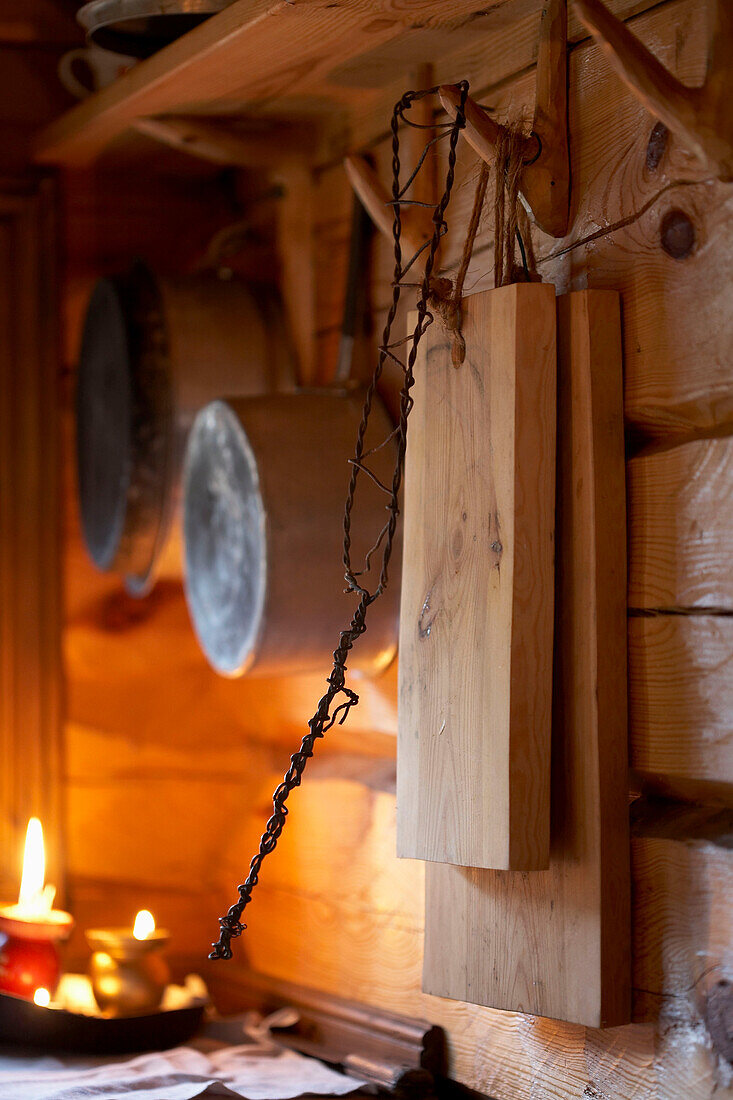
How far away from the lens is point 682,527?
91 cm

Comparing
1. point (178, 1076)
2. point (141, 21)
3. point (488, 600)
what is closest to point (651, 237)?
point (488, 600)

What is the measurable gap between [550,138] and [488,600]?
0.38 meters

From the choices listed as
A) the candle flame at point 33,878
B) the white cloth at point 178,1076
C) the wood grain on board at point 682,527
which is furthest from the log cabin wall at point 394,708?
the candle flame at point 33,878

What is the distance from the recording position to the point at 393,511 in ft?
3.07

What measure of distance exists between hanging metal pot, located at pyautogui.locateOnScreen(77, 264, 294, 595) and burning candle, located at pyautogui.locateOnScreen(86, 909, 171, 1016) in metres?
0.45

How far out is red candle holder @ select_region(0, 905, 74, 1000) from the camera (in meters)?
1.34

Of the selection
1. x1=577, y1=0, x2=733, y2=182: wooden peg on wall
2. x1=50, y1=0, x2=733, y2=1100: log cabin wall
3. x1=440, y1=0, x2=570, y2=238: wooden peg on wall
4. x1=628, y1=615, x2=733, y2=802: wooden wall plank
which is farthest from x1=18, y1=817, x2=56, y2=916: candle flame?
x1=577, y1=0, x2=733, y2=182: wooden peg on wall

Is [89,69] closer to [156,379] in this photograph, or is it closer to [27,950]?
[156,379]

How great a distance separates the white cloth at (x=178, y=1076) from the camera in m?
1.15

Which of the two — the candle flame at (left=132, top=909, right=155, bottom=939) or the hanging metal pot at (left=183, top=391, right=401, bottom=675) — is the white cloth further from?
Answer: the hanging metal pot at (left=183, top=391, right=401, bottom=675)

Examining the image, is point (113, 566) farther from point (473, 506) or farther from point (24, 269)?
point (473, 506)

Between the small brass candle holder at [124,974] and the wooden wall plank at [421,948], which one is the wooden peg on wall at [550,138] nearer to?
the wooden wall plank at [421,948]

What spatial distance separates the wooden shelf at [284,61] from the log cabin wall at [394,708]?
0.04 meters

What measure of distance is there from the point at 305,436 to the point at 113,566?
42 cm
